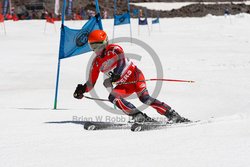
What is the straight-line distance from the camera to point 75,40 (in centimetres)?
845

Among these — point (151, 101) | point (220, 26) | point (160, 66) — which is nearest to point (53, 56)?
point (160, 66)

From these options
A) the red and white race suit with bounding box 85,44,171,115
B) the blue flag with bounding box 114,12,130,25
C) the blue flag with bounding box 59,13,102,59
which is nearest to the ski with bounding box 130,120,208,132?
the red and white race suit with bounding box 85,44,171,115

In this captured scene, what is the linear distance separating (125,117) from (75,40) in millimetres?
1703

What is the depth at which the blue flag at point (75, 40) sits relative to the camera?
27.7ft

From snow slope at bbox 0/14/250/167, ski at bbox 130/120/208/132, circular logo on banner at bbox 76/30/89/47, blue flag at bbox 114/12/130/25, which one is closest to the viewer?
snow slope at bbox 0/14/250/167

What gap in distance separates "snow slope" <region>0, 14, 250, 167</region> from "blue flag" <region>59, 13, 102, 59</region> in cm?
109

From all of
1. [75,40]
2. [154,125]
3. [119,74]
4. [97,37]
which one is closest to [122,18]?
[75,40]

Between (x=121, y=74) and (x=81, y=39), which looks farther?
(x=81, y=39)

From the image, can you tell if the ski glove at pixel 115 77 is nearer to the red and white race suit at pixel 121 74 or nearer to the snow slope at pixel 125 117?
the red and white race suit at pixel 121 74

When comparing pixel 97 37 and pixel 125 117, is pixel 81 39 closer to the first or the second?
pixel 125 117

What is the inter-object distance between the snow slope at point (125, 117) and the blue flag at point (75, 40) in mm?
1088

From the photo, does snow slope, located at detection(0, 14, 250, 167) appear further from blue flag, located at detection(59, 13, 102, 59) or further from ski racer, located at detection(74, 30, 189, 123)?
blue flag, located at detection(59, 13, 102, 59)

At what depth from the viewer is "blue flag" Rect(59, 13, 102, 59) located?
332 inches

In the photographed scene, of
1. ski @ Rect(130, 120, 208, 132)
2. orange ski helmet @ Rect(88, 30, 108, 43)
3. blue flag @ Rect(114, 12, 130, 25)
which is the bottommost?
blue flag @ Rect(114, 12, 130, 25)
